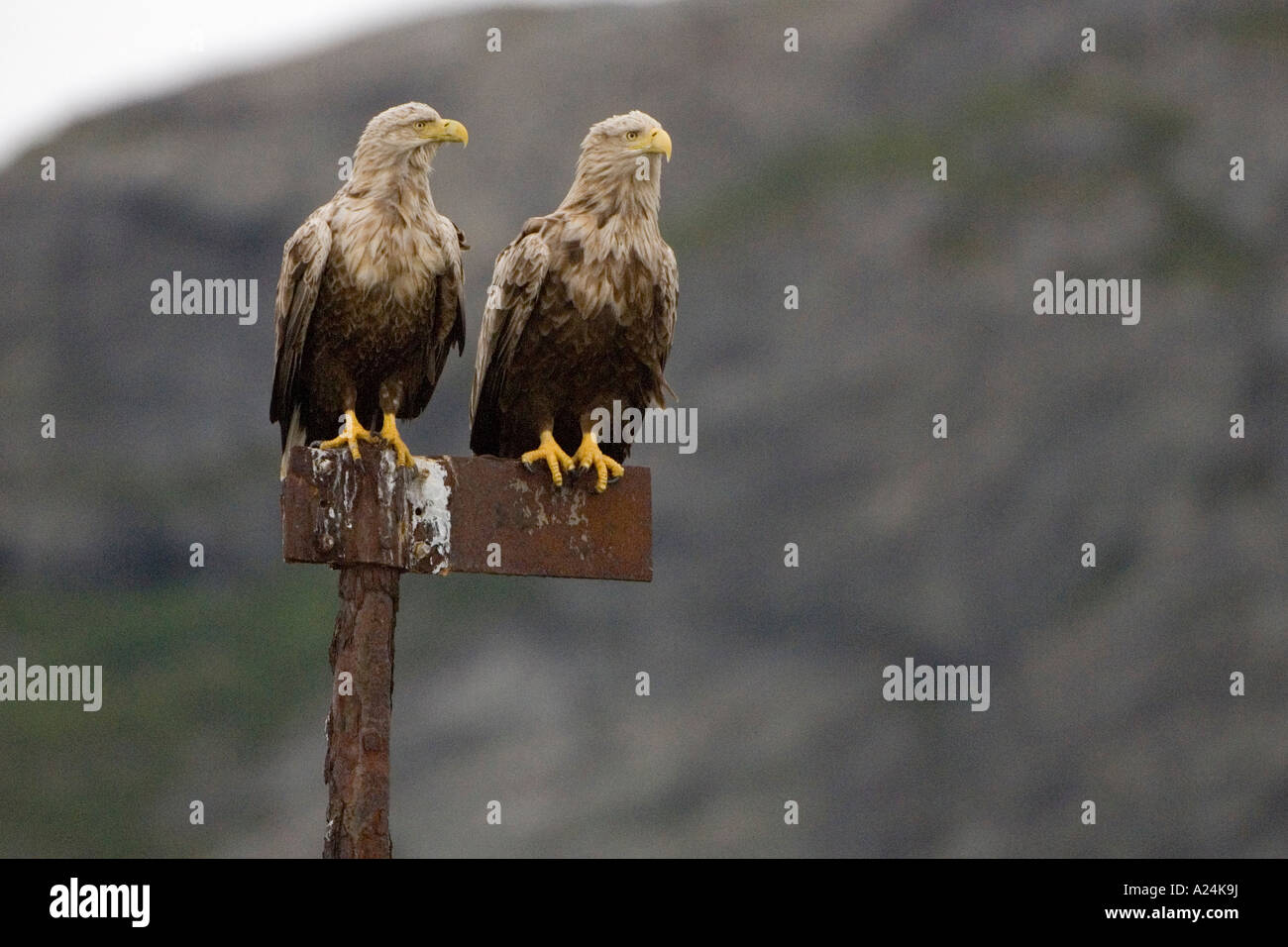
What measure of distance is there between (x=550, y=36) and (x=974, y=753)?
3376 cm

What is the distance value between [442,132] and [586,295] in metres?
1.06

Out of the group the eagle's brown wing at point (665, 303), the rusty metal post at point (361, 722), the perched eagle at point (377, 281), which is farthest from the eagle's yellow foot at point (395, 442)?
the eagle's brown wing at point (665, 303)

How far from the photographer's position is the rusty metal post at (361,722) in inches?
329

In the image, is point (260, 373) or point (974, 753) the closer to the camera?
point (974, 753)

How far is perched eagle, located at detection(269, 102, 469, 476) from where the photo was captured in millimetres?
10812

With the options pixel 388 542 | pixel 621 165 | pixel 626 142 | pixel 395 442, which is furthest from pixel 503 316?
pixel 388 542

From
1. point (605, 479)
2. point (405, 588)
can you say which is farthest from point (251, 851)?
point (605, 479)

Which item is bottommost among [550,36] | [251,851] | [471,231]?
[251,851]

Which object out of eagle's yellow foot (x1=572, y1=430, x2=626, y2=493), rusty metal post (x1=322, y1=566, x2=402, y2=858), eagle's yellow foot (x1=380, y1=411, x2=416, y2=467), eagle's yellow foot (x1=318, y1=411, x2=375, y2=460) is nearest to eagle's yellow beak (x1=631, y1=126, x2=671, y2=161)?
eagle's yellow foot (x1=572, y1=430, x2=626, y2=493)

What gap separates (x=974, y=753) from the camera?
40125mm

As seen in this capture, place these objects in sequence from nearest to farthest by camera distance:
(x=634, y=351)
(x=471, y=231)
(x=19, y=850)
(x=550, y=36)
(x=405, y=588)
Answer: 1. (x=634, y=351)
2. (x=19, y=850)
3. (x=405, y=588)
4. (x=471, y=231)
5. (x=550, y=36)

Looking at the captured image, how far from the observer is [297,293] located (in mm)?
10977

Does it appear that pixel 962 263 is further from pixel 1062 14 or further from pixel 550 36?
pixel 550 36

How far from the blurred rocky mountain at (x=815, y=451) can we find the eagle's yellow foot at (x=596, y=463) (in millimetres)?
28184
